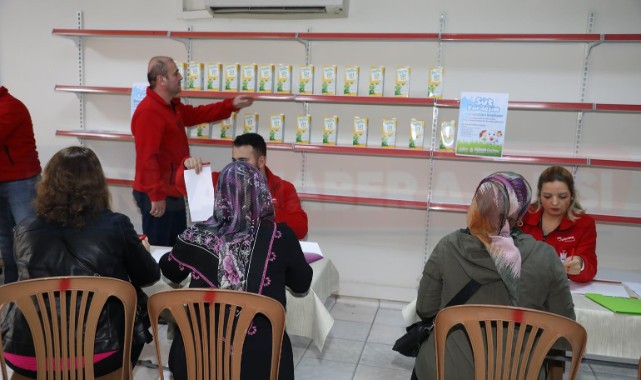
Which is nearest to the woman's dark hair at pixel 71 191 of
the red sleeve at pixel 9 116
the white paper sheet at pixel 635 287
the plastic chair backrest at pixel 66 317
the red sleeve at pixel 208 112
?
the plastic chair backrest at pixel 66 317

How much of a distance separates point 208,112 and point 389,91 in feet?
4.48

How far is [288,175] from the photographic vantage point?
4129mm

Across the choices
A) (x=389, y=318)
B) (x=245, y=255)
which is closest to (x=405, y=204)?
(x=389, y=318)

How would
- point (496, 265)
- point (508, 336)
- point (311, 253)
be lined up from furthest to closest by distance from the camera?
point (311, 253) → point (496, 265) → point (508, 336)

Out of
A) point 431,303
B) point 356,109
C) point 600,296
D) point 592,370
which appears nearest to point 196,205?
point 431,303

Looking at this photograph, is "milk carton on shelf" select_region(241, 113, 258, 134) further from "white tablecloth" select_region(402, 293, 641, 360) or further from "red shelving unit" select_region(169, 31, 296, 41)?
"white tablecloth" select_region(402, 293, 641, 360)

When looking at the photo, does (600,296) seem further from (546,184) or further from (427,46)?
(427,46)

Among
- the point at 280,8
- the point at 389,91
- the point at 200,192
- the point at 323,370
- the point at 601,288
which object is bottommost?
the point at 323,370

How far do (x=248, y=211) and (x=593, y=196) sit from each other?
292 centimetres

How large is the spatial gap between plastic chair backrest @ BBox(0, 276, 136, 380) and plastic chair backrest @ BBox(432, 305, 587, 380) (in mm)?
1009

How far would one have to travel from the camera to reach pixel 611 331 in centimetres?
204

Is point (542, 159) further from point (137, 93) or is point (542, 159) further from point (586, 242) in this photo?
point (137, 93)

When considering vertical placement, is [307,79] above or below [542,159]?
above

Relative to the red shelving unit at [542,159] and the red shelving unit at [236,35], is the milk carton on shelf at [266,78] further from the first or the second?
the red shelving unit at [542,159]
